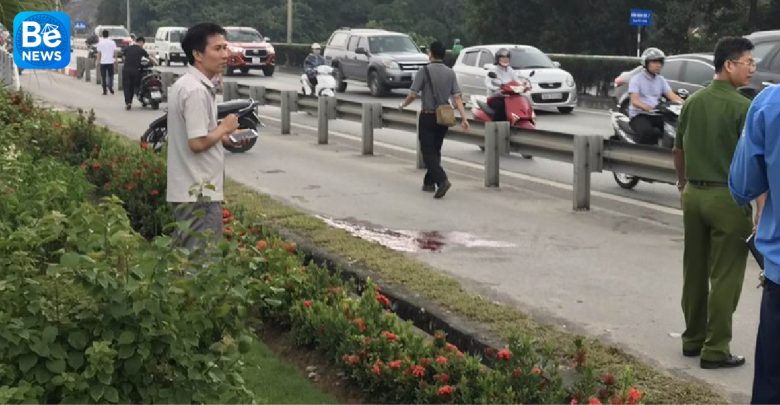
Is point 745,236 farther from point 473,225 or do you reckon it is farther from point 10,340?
point 473,225

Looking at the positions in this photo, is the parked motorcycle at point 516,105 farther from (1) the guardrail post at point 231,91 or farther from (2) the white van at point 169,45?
(2) the white van at point 169,45

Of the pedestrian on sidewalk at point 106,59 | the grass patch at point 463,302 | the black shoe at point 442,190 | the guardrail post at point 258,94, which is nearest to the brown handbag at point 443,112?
the black shoe at point 442,190

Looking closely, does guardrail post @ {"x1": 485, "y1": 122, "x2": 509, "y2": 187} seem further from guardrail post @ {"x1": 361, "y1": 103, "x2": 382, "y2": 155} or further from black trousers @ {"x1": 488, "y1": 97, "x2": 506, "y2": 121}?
black trousers @ {"x1": 488, "y1": 97, "x2": 506, "y2": 121}

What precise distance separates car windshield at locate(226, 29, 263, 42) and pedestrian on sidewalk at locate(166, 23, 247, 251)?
4187 cm

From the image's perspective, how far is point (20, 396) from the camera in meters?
3.98

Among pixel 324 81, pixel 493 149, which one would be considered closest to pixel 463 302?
pixel 493 149

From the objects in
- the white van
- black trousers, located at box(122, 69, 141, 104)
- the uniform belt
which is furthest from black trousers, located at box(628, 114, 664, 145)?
the white van

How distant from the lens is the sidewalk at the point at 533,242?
785cm

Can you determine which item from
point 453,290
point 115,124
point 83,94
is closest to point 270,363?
point 453,290

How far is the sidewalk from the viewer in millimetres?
7852

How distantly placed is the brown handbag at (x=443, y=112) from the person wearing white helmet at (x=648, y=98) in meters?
2.50

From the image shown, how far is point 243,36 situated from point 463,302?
42171mm

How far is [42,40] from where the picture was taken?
36.2 feet

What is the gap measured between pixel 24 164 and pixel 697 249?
4.51 metres
